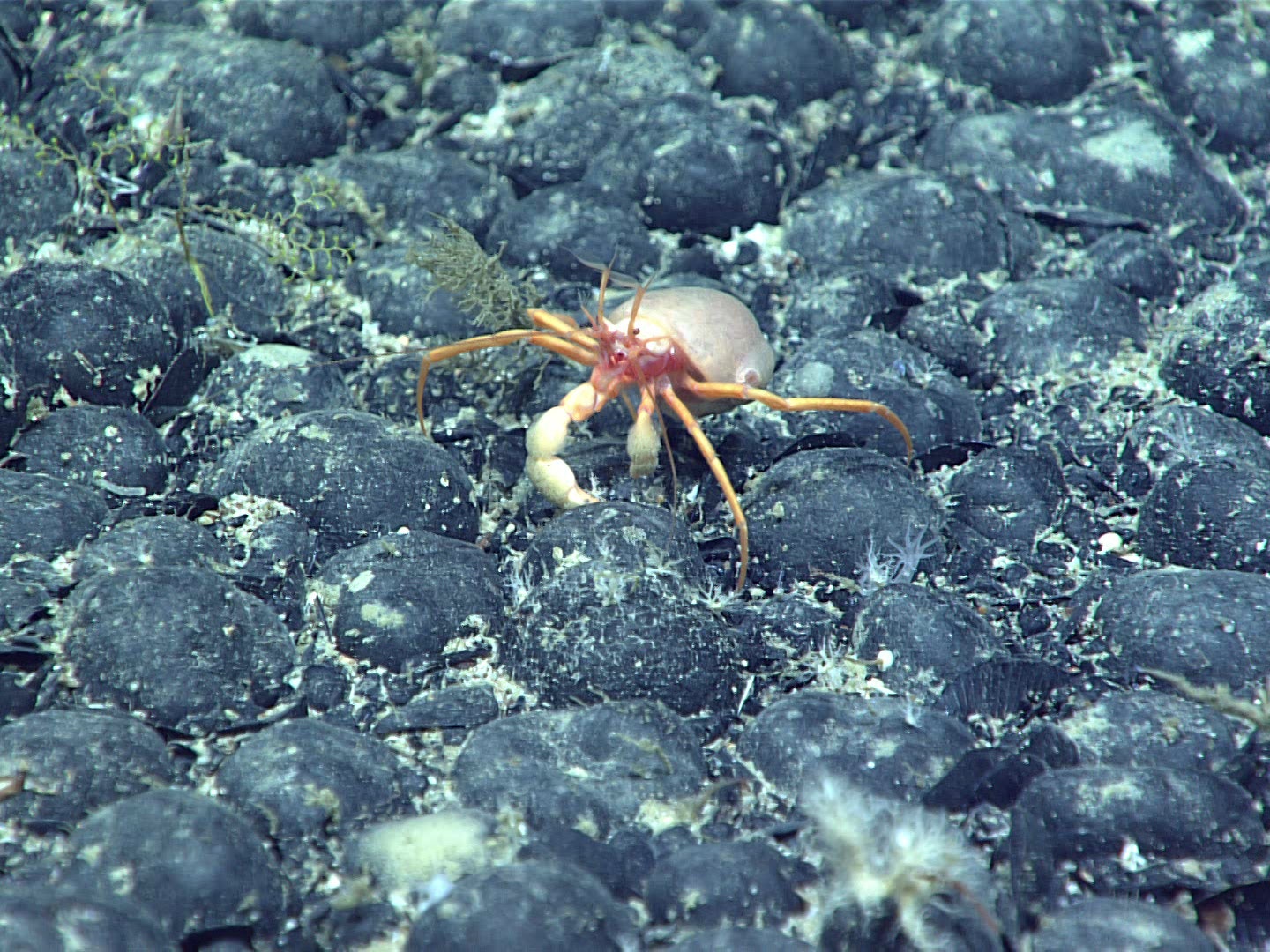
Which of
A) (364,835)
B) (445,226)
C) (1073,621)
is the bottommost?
(1073,621)

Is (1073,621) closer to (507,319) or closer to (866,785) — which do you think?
(866,785)

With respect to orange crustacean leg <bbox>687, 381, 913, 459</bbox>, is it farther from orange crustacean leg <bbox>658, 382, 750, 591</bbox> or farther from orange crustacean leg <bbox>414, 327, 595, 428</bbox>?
orange crustacean leg <bbox>414, 327, 595, 428</bbox>

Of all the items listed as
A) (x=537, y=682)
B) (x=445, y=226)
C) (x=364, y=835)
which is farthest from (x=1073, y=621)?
(x=445, y=226)

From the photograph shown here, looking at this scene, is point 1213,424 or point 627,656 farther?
point 1213,424

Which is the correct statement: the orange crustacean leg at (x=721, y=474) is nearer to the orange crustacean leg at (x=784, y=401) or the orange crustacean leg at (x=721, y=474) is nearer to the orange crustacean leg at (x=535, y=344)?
the orange crustacean leg at (x=784, y=401)

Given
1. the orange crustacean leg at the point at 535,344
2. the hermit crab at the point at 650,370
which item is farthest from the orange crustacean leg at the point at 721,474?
the orange crustacean leg at the point at 535,344

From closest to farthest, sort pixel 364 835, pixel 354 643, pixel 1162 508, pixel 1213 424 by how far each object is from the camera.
Result: pixel 364 835 → pixel 354 643 → pixel 1162 508 → pixel 1213 424

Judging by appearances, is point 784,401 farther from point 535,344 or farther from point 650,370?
point 535,344
